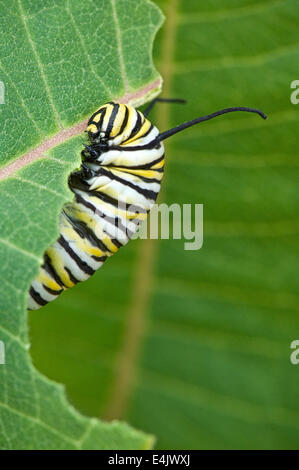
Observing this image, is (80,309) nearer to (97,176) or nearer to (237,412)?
(237,412)

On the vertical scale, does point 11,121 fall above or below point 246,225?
below

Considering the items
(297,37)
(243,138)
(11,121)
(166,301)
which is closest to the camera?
(11,121)

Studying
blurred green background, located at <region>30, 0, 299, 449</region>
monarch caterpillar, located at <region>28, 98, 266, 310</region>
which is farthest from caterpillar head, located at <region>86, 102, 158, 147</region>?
blurred green background, located at <region>30, 0, 299, 449</region>

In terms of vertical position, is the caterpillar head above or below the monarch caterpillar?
above

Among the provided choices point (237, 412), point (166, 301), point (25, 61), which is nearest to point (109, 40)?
point (25, 61)

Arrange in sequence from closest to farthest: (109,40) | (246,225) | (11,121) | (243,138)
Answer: (11,121) < (109,40) < (243,138) < (246,225)

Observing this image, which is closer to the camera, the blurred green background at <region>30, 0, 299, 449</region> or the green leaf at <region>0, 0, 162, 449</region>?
the green leaf at <region>0, 0, 162, 449</region>

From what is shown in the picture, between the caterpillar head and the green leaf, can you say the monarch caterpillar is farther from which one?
the green leaf

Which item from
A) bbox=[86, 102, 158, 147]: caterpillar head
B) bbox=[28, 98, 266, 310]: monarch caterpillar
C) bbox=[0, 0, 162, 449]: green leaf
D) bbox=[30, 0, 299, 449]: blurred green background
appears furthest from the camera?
bbox=[30, 0, 299, 449]: blurred green background
